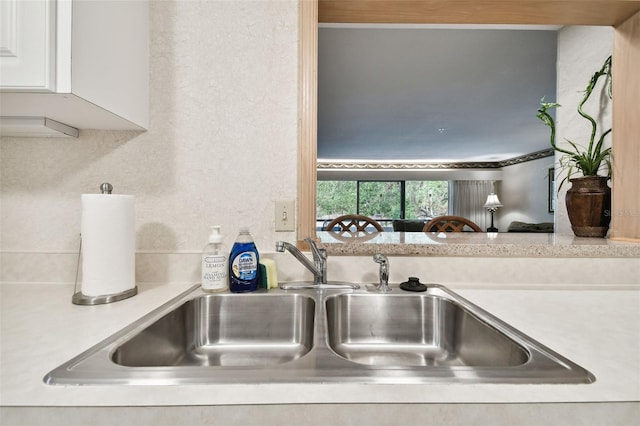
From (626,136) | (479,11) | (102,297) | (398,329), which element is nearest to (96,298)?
(102,297)

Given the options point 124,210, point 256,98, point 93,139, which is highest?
point 256,98

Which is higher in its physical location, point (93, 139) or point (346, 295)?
point (93, 139)

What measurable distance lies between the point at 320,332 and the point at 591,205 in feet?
4.29

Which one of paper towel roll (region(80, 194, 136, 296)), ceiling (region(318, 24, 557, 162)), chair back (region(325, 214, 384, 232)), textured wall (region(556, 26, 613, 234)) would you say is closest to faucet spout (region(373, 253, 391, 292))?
paper towel roll (region(80, 194, 136, 296))

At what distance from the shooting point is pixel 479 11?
1.20 m

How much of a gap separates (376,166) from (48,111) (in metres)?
8.16

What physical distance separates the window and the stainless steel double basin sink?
27.0ft

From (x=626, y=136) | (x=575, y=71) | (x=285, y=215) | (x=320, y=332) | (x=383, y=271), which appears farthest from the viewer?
(x=575, y=71)

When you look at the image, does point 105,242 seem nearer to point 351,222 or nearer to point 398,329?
point 398,329

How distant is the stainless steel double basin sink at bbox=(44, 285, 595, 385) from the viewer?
698mm

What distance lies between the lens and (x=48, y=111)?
2.90 feet

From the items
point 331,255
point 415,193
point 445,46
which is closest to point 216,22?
point 331,255

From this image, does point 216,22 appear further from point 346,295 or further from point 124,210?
point 346,295

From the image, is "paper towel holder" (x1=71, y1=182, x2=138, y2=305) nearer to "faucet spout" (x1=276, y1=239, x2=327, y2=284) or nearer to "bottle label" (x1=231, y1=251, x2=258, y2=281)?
"bottle label" (x1=231, y1=251, x2=258, y2=281)
